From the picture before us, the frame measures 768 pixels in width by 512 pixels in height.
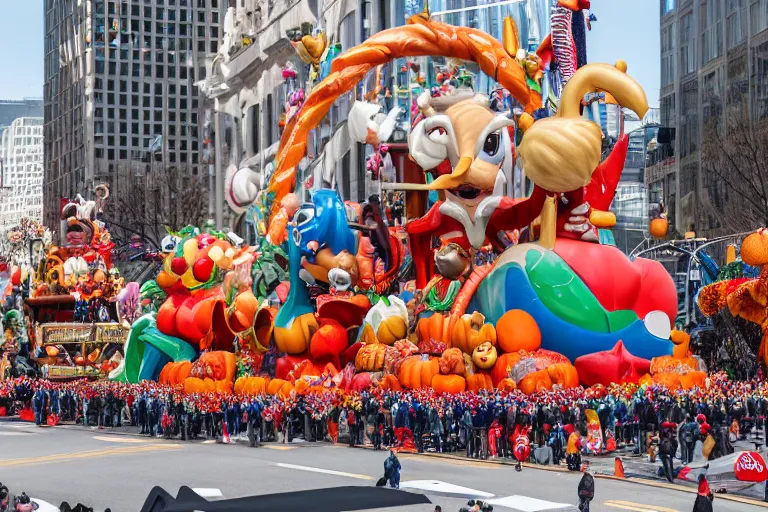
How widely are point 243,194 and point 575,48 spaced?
13.3 metres

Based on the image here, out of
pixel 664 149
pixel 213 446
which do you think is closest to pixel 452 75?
Answer: pixel 213 446

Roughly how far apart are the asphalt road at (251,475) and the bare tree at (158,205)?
46.8 meters

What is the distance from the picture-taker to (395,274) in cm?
3188

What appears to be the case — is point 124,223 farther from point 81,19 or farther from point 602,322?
point 602,322

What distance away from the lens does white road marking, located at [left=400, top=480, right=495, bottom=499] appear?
19.6m

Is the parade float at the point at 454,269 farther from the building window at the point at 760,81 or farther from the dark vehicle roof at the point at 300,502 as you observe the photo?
the dark vehicle roof at the point at 300,502

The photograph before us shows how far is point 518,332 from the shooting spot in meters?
26.6

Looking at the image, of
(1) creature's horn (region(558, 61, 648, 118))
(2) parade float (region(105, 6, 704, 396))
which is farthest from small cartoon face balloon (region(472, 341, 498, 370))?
(1) creature's horn (region(558, 61, 648, 118))

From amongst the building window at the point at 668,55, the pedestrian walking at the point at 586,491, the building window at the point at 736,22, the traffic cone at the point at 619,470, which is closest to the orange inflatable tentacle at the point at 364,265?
the traffic cone at the point at 619,470

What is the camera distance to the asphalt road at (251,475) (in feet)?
64.2

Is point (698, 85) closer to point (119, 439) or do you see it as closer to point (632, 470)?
point (119, 439)

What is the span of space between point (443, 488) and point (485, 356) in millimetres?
6747

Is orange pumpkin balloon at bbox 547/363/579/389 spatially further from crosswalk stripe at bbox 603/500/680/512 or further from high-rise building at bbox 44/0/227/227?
high-rise building at bbox 44/0/227/227

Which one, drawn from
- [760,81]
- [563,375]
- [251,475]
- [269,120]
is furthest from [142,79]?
[251,475]
